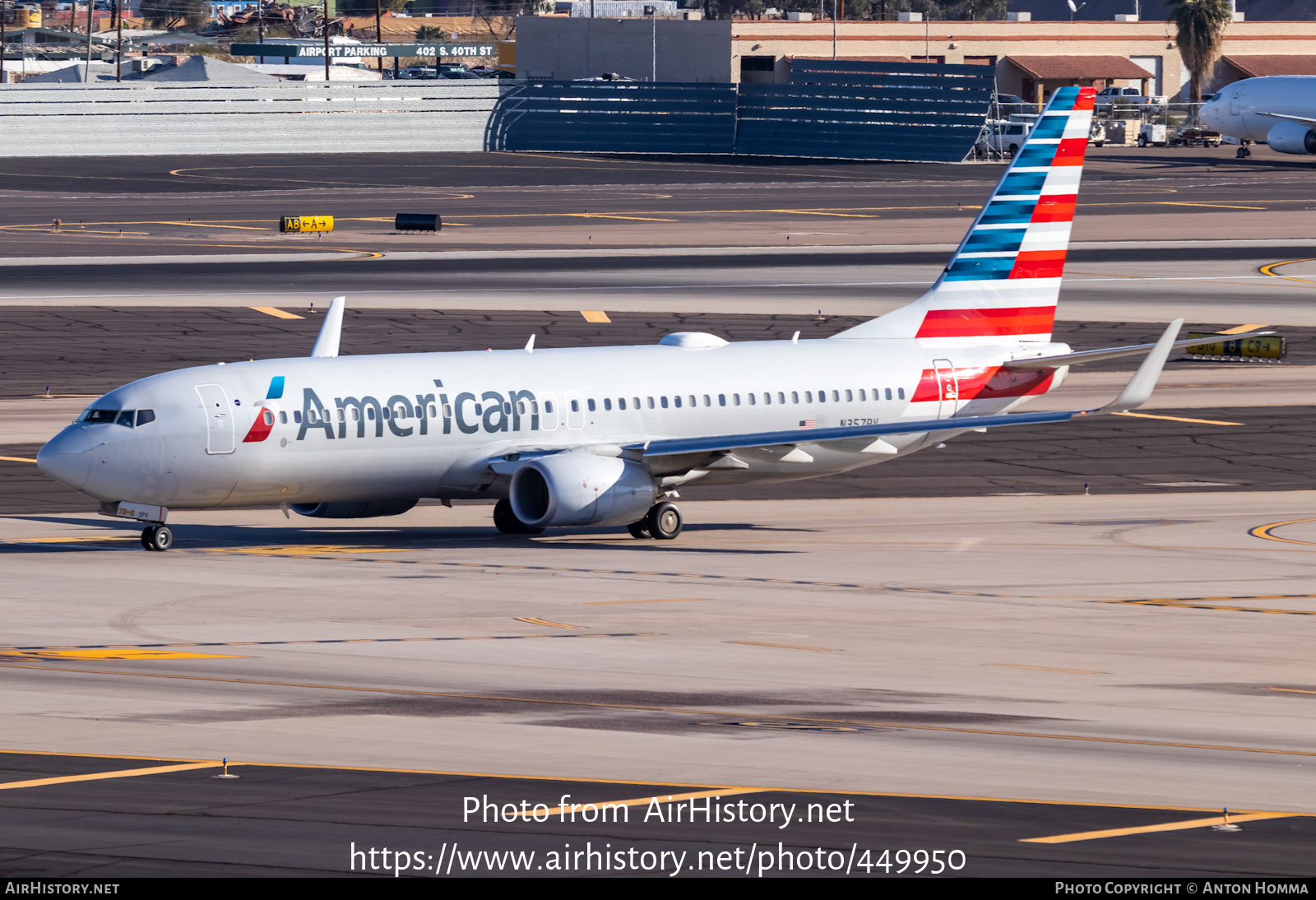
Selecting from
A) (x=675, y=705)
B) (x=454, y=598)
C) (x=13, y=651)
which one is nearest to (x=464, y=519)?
(x=454, y=598)

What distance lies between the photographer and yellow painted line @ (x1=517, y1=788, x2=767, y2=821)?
19344 millimetres

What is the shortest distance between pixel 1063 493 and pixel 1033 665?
23.3 m

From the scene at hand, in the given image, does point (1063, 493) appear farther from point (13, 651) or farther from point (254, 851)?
point (254, 851)

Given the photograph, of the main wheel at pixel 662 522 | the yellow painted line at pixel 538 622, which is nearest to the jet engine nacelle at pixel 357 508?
the main wheel at pixel 662 522

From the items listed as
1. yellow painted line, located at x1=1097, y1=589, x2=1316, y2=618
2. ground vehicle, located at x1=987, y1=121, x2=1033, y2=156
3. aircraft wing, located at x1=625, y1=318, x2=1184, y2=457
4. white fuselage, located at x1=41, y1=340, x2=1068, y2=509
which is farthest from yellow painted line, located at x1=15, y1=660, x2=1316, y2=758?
ground vehicle, located at x1=987, y1=121, x2=1033, y2=156

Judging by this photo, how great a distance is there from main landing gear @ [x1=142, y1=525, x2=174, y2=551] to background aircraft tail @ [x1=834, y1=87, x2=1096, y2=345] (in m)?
18.4

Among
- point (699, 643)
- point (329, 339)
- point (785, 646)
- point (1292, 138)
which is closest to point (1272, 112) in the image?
point (1292, 138)

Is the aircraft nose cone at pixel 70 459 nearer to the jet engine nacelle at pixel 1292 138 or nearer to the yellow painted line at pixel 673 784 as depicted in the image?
the yellow painted line at pixel 673 784

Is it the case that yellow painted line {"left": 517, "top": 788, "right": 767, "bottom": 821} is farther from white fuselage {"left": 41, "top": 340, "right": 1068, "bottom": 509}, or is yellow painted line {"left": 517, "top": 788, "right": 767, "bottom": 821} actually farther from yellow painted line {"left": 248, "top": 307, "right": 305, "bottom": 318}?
yellow painted line {"left": 248, "top": 307, "right": 305, "bottom": 318}

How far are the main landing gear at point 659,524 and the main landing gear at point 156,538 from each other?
991cm

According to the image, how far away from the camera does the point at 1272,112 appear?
171500mm

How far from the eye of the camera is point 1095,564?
4050 cm

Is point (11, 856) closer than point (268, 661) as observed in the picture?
Yes

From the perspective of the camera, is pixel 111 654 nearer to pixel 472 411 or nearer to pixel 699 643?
pixel 699 643
